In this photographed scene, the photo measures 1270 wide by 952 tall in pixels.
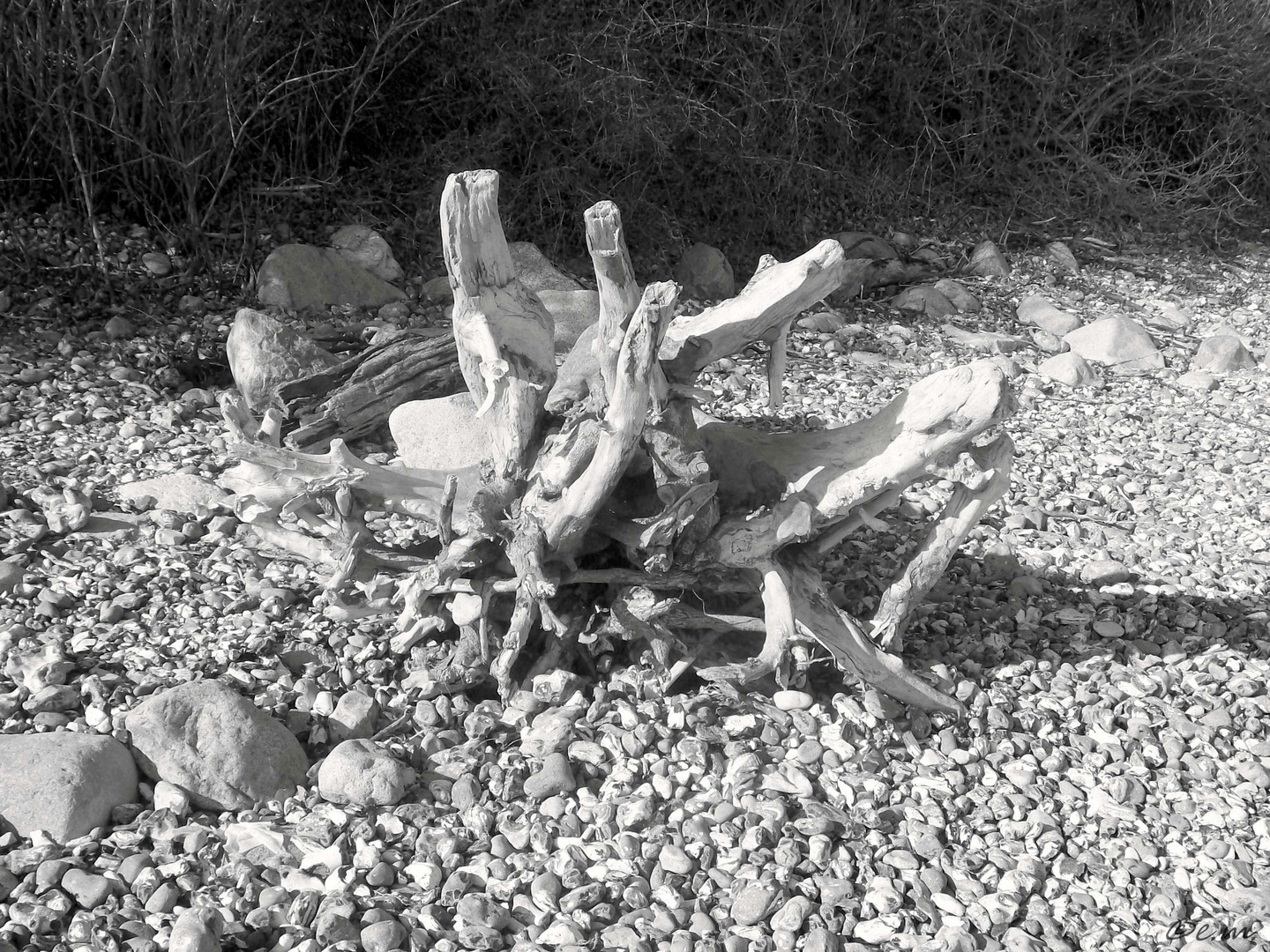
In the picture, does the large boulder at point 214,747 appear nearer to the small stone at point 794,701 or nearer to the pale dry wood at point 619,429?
the pale dry wood at point 619,429

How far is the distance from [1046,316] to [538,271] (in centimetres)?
276

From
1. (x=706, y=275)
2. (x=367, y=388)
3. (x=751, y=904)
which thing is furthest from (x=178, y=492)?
(x=706, y=275)

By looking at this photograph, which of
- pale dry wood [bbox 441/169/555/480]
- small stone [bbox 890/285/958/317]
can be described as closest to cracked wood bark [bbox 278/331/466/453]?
pale dry wood [bbox 441/169/555/480]

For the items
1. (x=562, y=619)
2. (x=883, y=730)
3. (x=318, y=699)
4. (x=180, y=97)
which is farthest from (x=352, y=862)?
(x=180, y=97)

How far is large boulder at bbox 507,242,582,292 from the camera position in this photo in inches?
219

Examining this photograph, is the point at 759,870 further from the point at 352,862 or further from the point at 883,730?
the point at 352,862

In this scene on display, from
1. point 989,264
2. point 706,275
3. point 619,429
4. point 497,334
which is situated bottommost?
point 989,264

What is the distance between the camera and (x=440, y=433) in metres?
3.97

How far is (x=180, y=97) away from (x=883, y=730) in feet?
14.1

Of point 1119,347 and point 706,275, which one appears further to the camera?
point 706,275

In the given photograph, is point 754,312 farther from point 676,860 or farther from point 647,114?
point 647,114

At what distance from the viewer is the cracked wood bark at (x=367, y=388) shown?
13.5 ft

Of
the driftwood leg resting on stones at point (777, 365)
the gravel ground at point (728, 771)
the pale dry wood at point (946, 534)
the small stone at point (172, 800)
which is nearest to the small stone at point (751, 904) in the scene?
the gravel ground at point (728, 771)

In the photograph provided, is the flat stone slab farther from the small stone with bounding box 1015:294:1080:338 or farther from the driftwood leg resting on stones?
the small stone with bounding box 1015:294:1080:338
